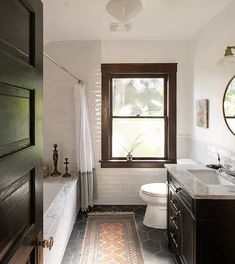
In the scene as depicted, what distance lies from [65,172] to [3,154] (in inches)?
126

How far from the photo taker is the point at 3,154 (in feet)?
2.77

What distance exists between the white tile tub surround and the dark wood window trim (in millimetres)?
741

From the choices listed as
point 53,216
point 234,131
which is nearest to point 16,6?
point 53,216

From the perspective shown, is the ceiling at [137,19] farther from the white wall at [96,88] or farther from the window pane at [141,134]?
the window pane at [141,134]

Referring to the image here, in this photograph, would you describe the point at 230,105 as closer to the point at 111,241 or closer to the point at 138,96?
the point at 138,96

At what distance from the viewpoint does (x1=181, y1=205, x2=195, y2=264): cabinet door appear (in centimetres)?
192

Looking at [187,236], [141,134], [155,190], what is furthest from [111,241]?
[141,134]

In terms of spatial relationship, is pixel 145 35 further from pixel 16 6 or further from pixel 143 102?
pixel 16 6

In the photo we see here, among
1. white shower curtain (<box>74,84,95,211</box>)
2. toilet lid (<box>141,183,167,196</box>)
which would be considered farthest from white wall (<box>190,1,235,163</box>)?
white shower curtain (<box>74,84,95,211</box>)

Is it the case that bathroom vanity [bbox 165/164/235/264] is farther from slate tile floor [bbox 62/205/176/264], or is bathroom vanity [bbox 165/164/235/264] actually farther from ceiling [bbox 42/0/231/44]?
ceiling [bbox 42/0/231/44]

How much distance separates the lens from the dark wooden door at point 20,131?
0.85 metres

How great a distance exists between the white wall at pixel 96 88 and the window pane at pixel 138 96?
28 centimetres

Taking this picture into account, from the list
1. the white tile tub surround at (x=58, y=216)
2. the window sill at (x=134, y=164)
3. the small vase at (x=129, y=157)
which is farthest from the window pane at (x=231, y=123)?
the white tile tub surround at (x=58, y=216)

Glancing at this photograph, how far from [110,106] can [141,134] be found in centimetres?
65
